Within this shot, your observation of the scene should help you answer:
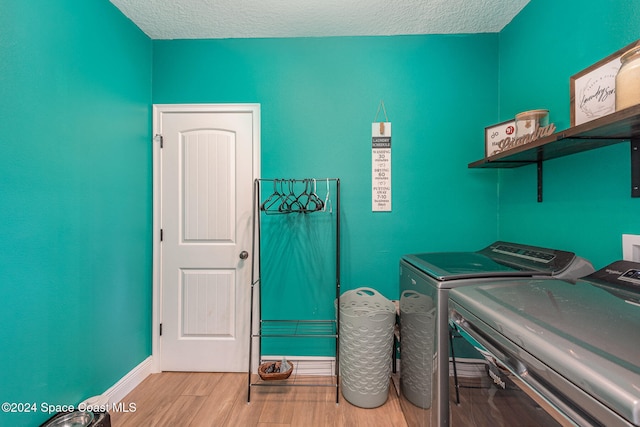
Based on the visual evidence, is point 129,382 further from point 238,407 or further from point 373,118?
point 373,118

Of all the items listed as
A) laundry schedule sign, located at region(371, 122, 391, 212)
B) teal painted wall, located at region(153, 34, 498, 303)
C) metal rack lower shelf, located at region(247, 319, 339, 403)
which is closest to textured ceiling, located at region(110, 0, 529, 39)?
teal painted wall, located at region(153, 34, 498, 303)

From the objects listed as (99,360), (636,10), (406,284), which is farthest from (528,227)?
(99,360)

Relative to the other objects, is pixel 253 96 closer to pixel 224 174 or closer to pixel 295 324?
pixel 224 174

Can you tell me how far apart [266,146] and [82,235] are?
1.28m

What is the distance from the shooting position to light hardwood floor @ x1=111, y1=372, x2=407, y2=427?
5.01 feet

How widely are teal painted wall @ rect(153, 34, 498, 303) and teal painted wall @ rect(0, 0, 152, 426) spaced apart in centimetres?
52

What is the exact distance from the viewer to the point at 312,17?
179 cm

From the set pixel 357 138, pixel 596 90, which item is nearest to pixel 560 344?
pixel 596 90

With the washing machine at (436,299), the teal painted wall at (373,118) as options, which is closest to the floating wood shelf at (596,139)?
the washing machine at (436,299)

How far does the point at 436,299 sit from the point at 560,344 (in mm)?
528

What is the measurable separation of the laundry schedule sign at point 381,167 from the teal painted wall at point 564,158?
0.85 m

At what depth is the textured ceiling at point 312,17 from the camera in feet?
5.50

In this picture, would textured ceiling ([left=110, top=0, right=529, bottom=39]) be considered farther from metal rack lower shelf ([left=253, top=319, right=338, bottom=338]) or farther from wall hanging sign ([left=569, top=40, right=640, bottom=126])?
metal rack lower shelf ([left=253, top=319, right=338, bottom=338])

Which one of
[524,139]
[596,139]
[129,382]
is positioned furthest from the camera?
[129,382]
